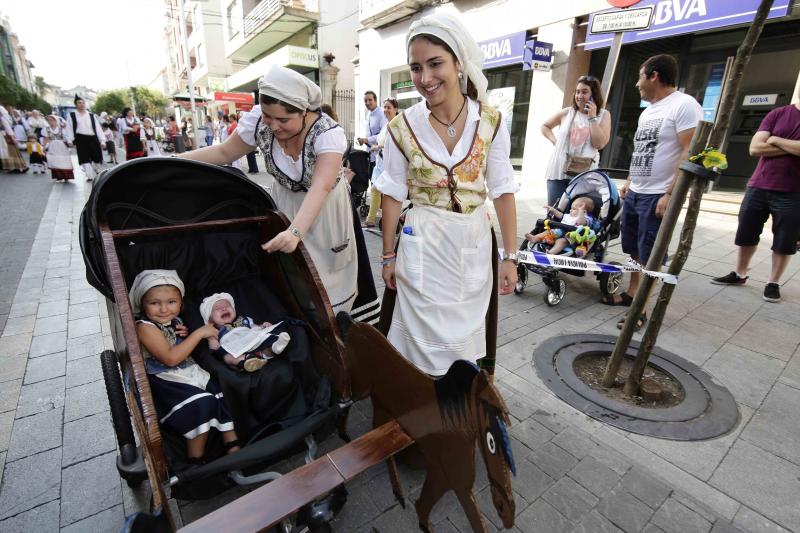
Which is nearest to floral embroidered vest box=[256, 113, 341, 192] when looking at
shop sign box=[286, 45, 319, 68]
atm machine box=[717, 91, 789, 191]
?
atm machine box=[717, 91, 789, 191]

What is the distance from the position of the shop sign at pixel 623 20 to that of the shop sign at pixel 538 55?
606 cm

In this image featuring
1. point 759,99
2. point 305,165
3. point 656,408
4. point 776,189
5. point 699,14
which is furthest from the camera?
point 759,99

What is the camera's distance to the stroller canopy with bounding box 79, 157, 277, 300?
2.01m

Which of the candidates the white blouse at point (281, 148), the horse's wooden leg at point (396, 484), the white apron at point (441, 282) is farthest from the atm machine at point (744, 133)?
the horse's wooden leg at point (396, 484)

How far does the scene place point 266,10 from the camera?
2258 centimetres

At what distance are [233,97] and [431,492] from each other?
33.1 m

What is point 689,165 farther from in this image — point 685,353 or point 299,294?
point 299,294

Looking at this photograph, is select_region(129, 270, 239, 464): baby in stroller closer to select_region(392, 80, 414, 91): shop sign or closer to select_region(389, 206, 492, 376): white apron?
select_region(389, 206, 492, 376): white apron

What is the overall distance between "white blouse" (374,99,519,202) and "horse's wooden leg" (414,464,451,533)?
1262mm

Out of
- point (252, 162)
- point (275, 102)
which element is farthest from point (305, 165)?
point (252, 162)

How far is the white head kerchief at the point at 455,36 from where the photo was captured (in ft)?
5.66

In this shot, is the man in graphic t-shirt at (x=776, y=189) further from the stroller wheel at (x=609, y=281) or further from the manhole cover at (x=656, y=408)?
the manhole cover at (x=656, y=408)

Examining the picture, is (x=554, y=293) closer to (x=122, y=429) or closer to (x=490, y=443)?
(x=490, y=443)

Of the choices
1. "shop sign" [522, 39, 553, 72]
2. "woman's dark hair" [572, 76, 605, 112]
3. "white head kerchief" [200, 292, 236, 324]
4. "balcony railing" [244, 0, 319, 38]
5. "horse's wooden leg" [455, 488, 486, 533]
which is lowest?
"horse's wooden leg" [455, 488, 486, 533]
